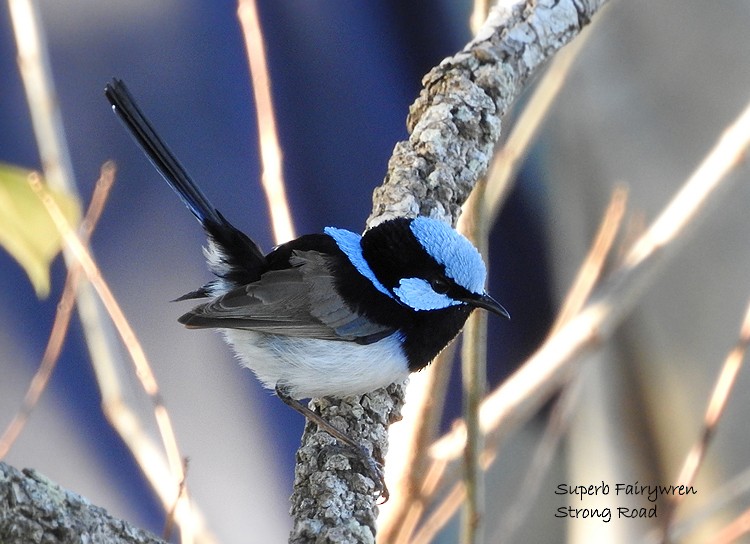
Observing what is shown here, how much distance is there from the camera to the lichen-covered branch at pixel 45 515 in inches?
19.2

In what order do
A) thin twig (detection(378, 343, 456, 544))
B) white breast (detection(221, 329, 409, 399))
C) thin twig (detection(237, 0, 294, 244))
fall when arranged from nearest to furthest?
white breast (detection(221, 329, 409, 399)) → thin twig (detection(378, 343, 456, 544)) → thin twig (detection(237, 0, 294, 244))

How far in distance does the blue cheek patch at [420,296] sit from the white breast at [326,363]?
1.9 inches

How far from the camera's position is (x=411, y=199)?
1003mm

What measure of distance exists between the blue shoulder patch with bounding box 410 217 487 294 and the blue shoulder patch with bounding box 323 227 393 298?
0.27 ft

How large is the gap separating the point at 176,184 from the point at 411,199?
30 centimetres

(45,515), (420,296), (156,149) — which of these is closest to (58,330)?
(156,149)

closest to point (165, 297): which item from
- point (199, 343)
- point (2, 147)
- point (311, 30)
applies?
point (199, 343)

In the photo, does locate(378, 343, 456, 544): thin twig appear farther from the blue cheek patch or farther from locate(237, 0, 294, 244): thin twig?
locate(237, 0, 294, 244): thin twig

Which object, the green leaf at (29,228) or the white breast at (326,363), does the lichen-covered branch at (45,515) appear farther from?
the white breast at (326,363)

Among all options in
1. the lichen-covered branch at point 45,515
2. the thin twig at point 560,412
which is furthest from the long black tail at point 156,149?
the thin twig at point 560,412

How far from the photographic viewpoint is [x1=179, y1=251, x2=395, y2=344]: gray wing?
858mm

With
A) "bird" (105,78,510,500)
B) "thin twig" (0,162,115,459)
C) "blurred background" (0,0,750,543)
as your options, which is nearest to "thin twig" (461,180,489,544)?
"bird" (105,78,510,500)

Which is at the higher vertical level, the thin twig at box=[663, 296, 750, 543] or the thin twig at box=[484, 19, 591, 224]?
the thin twig at box=[484, 19, 591, 224]

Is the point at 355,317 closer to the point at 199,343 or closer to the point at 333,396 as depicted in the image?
the point at 333,396
